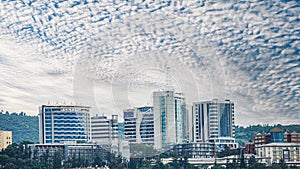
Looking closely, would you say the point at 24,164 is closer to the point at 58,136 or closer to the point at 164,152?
the point at 164,152

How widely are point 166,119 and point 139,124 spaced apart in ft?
2.90

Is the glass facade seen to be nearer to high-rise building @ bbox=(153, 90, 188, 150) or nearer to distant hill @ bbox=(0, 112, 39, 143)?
high-rise building @ bbox=(153, 90, 188, 150)

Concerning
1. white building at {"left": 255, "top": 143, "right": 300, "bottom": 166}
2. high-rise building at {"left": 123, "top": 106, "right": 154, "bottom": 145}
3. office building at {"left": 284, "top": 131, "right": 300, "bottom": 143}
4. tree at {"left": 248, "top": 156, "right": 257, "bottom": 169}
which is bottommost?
tree at {"left": 248, "top": 156, "right": 257, "bottom": 169}

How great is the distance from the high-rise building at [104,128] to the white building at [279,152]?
12.8ft

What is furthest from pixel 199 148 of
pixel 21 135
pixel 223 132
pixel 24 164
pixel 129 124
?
pixel 21 135

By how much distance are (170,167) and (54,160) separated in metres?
1.70

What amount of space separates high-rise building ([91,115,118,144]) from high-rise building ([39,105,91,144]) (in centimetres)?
99

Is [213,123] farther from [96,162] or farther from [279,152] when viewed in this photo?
[96,162]

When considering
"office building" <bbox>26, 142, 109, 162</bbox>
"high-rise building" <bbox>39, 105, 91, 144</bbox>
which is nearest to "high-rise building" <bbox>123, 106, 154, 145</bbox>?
"office building" <bbox>26, 142, 109, 162</bbox>

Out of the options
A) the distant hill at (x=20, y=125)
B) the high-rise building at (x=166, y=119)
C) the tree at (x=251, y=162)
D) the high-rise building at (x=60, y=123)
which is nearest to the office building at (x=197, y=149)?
the high-rise building at (x=166, y=119)

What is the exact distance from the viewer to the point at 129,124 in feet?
47.7

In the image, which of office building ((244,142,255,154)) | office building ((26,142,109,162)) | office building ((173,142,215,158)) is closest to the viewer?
office building ((26,142,109,162))

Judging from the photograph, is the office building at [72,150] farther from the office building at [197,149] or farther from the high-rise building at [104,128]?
the high-rise building at [104,128]

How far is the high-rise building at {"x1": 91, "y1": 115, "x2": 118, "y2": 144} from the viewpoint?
16.8 metres
